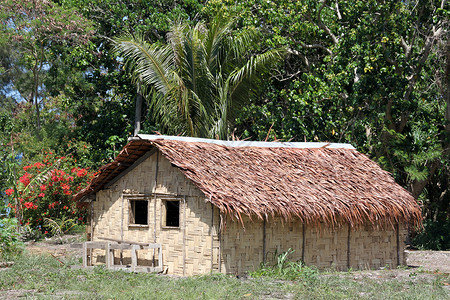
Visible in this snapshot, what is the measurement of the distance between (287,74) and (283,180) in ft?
26.4

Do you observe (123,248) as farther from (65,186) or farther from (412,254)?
(412,254)

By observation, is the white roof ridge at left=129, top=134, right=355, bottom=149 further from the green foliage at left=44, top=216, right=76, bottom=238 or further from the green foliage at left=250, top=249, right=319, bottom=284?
the green foliage at left=44, top=216, right=76, bottom=238

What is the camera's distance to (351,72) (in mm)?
17734

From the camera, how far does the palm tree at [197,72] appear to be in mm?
17016

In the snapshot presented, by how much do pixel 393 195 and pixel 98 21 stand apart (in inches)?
471

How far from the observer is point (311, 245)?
508 inches

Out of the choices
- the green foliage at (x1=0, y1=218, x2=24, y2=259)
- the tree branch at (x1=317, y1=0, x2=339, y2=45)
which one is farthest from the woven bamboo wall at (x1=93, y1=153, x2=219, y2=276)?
the tree branch at (x1=317, y1=0, x2=339, y2=45)

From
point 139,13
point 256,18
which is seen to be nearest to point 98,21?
point 139,13

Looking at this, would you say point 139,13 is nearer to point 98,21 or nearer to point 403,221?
point 98,21

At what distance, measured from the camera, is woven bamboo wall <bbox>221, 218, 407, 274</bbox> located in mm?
11797

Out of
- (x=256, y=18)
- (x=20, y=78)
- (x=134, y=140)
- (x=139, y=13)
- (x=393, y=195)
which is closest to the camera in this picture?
(x=134, y=140)

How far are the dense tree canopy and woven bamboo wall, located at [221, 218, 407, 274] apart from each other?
3469mm

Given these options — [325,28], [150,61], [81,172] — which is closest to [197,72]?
[150,61]

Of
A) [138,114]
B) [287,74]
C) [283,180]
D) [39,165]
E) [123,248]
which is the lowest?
[123,248]
